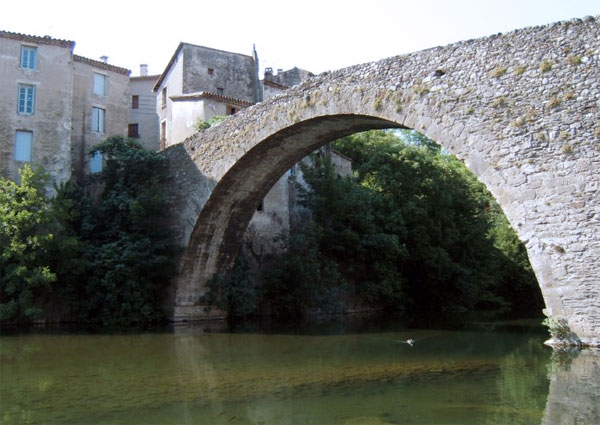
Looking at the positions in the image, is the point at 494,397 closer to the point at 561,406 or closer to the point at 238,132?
the point at 561,406

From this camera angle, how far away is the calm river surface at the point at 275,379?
6008mm

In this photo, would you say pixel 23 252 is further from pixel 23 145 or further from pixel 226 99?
pixel 226 99

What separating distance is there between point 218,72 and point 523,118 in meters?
18.6

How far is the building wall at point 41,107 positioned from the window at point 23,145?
0.11m

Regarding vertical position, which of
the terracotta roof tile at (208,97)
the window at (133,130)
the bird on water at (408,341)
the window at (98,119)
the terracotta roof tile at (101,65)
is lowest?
the bird on water at (408,341)

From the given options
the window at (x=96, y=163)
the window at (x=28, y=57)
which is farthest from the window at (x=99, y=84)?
the window at (x=28, y=57)

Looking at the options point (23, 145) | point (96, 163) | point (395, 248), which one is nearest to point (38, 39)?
point (23, 145)

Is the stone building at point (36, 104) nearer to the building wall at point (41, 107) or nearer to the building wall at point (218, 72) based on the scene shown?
the building wall at point (41, 107)

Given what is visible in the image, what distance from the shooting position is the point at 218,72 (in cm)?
2589

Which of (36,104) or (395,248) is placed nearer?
(36,104)

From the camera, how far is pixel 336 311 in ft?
63.6

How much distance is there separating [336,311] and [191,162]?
689 cm

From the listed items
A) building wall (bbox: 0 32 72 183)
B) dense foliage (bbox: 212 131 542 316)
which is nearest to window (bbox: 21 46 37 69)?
building wall (bbox: 0 32 72 183)

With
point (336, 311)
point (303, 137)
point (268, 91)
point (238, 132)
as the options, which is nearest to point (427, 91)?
point (303, 137)
